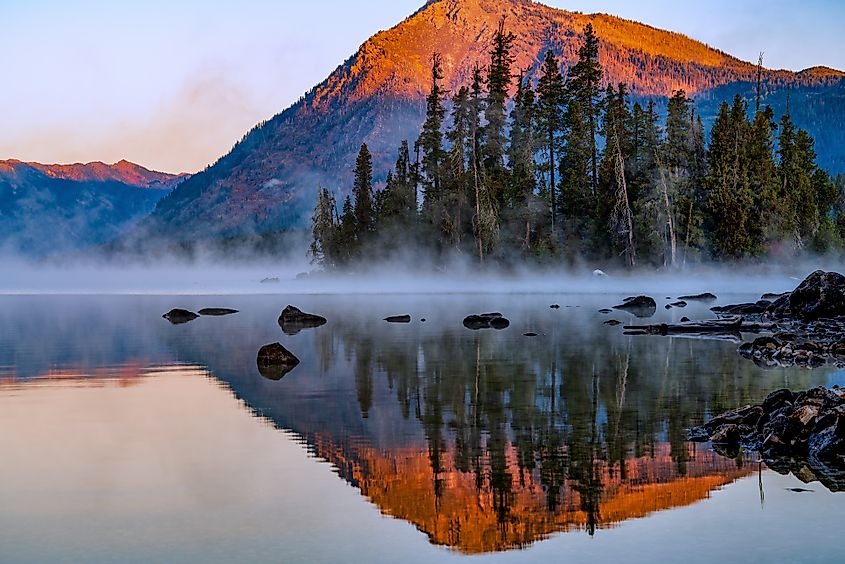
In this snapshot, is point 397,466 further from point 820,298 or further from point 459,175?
point 459,175

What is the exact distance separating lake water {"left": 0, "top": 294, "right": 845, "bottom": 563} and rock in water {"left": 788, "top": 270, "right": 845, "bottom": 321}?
526 inches

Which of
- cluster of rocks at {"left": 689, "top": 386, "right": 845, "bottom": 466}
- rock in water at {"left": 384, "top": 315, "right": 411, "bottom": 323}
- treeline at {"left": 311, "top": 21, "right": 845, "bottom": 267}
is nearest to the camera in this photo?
cluster of rocks at {"left": 689, "top": 386, "right": 845, "bottom": 466}

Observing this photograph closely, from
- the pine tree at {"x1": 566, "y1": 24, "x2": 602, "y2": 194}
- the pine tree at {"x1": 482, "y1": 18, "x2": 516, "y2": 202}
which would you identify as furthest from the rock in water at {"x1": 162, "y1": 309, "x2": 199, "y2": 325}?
the pine tree at {"x1": 566, "y1": 24, "x2": 602, "y2": 194}

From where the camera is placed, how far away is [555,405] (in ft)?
54.1

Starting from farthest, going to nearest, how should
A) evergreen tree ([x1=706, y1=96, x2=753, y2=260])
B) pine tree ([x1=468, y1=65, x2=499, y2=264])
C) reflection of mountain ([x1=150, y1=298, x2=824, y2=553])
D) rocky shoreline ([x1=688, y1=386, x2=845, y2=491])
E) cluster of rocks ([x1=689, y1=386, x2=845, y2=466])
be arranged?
pine tree ([x1=468, y1=65, x2=499, y2=264]), evergreen tree ([x1=706, y1=96, x2=753, y2=260]), cluster of rocks ([x1=689, y1=386, x2=845, y2=466]), rocky shoreline ([x1=688, y1=386, x2=845, y2=491]), reflection of mountain ([x1=150, y1=298, x2=824, y2=553])

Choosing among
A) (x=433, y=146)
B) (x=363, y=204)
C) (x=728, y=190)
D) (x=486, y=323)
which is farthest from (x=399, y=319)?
(x=363, y=204)

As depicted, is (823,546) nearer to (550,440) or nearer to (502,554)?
(502,554)

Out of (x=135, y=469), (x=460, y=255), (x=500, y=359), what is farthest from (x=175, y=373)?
(x=460, y=255)

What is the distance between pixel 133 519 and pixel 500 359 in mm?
15976

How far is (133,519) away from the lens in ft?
31.0

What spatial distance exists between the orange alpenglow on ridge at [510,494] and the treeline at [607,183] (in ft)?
228

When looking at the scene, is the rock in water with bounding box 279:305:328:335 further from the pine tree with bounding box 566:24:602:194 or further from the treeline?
the pine tree with bounding box 566:24:602:194

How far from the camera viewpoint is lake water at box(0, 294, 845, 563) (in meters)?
8.66

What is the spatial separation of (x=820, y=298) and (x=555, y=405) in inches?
937
